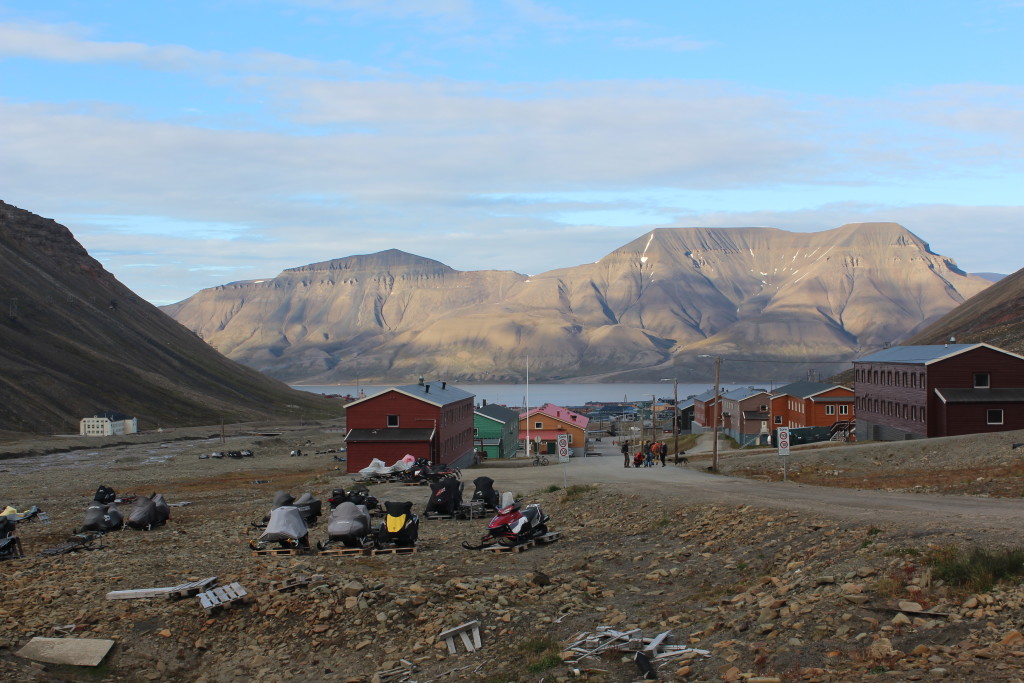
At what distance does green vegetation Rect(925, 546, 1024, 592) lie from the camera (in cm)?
1359

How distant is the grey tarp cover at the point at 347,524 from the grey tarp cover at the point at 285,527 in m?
0.89

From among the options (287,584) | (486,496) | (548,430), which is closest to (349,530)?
(287,584)

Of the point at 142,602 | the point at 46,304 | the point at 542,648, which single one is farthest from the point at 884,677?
the point at 46,304

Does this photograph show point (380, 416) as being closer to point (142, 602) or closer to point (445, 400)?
point (445, 400)

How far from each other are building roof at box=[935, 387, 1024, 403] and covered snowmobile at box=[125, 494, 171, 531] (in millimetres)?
41794

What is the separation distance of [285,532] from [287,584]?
5.25m

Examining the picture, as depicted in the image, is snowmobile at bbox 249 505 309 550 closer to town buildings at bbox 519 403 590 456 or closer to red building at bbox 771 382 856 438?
red building at bbox 771 382 856 438

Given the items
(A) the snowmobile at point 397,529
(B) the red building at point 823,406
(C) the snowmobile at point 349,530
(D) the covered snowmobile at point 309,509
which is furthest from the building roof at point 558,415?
(C) the snowmobile at point 349,530

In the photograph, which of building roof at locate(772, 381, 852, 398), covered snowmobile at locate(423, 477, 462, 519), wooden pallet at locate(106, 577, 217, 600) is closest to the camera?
wooden pallet at locate(106, 577, 217, 600)

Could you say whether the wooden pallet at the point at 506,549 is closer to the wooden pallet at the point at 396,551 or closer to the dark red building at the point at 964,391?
the wooden pallet at the point at 396,551

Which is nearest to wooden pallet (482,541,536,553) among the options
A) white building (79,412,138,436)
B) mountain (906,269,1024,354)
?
mountain (906,269,1024,354)

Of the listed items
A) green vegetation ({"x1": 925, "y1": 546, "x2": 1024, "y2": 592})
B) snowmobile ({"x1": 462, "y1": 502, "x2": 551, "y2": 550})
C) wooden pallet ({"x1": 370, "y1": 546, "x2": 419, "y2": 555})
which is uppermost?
green vegetation ({"x1": 925, "y1": 546, "x2": 1024, "y2": 592})

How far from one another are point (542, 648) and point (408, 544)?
942cm

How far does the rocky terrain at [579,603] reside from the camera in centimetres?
1280
